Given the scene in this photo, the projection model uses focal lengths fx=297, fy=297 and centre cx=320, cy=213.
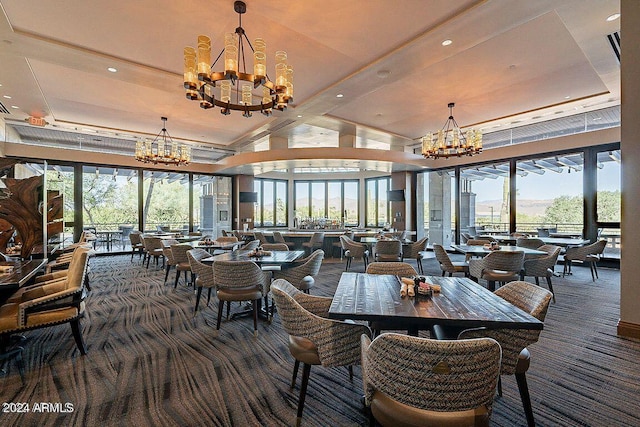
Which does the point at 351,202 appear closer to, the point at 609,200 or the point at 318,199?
the point at 318,199

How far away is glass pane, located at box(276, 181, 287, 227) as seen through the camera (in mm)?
14953

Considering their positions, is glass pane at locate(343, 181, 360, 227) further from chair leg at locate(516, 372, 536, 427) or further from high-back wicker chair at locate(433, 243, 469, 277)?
chair leg at locate(516, 372, 536, 427)

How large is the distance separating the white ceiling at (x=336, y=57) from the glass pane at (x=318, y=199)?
665 centimetres

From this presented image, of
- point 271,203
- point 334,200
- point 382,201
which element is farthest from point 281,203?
point 382,201

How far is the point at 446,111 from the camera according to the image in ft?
25.7

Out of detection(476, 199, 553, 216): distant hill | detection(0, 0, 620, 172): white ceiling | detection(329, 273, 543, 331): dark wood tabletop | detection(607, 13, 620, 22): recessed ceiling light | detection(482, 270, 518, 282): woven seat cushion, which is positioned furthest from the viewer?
detection(476, 199, 553, 216): distant hill

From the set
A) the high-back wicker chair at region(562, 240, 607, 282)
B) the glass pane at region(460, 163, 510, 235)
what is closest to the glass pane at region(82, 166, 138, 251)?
the glass pane at region(460, 163, 510, 235)

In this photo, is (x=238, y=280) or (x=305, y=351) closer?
(x=305, y=351)

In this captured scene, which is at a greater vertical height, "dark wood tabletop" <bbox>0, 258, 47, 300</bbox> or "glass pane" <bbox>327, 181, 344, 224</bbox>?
"glass pane" <bbox>327, 181, 344, 224</bbox>

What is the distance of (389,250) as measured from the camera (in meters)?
6.34

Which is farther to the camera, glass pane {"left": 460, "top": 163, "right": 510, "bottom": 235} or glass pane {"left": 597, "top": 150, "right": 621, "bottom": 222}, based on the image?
glass pane {"left": 460, "top": 163, "right": 510, "bottom": 235}

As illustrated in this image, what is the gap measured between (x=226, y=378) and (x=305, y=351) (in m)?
1.05

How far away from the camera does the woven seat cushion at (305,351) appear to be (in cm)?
199

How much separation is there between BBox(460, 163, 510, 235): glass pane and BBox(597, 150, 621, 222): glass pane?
3.14 meters
